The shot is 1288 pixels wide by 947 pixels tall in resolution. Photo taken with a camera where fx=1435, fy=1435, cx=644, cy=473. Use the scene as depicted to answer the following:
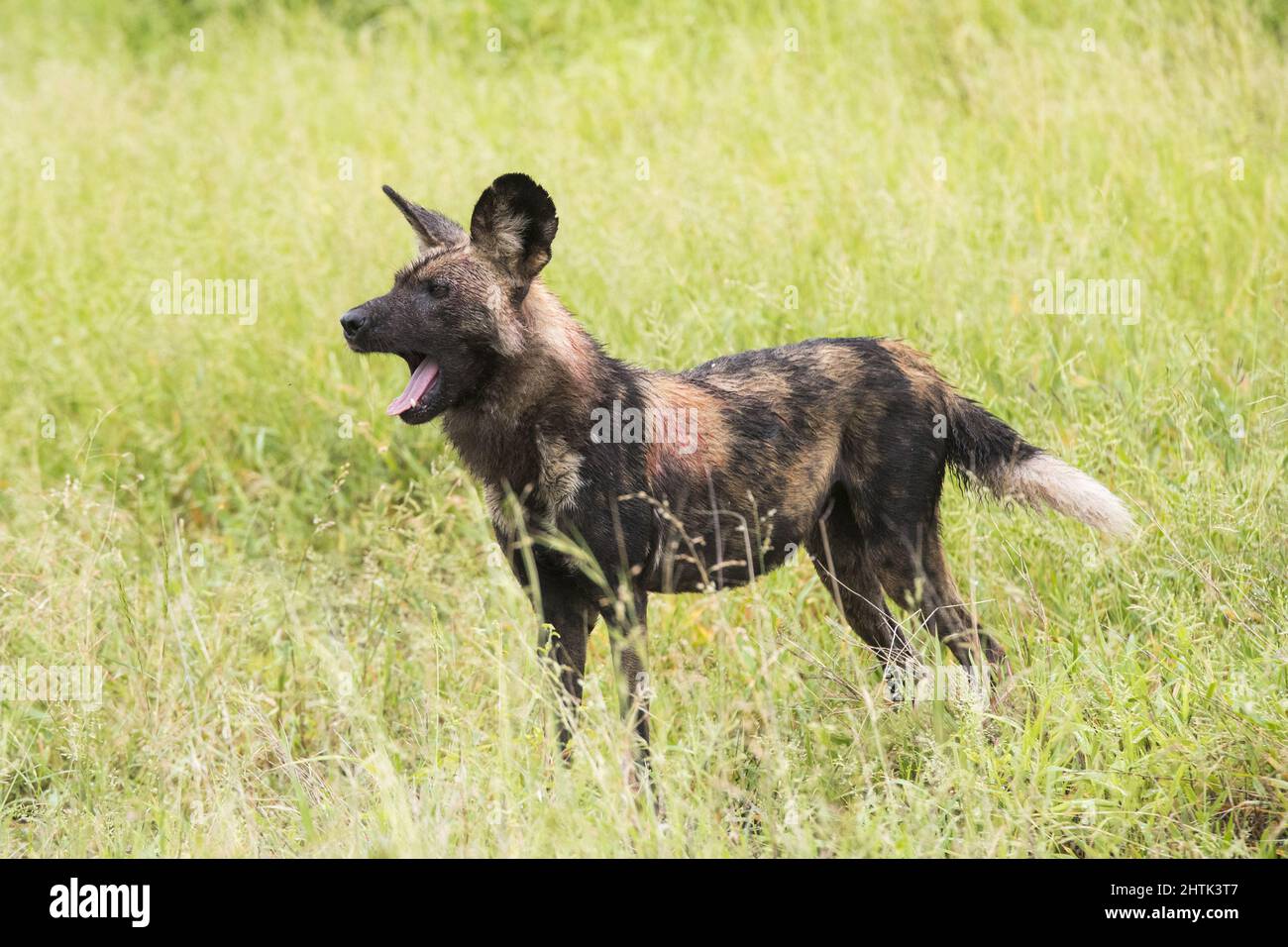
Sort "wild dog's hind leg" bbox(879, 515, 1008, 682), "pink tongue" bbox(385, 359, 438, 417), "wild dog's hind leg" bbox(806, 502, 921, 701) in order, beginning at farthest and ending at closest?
"wild dog's hind leg" bbox(806, 502, 921, 701), "wild dog's hind leg" bbox(879, 515, 1008, 682), "pink tongue" bbox(385, 359, 438, 417)

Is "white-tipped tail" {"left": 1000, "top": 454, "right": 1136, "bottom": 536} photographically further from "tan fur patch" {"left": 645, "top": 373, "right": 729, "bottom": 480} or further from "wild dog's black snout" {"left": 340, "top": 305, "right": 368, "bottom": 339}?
"wild dog's black snout" {"left": 340, "top": 305, "right": 368, "bottom": 339}

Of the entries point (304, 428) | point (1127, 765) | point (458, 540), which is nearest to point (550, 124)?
point (304, 428)

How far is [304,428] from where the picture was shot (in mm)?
5918

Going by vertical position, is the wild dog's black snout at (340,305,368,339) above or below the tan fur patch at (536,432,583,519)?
above

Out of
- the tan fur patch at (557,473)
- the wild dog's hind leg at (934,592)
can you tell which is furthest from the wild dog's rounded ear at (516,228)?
the wild dog's hind leg at (934,592)

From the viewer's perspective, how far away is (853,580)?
444 centimetres

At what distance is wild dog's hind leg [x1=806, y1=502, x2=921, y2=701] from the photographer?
14.3 feet

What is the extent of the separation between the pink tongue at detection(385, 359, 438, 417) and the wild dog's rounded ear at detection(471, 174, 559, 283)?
0.34 meters

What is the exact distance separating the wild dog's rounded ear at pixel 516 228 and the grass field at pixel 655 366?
1056 mm

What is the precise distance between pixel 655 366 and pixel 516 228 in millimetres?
1793

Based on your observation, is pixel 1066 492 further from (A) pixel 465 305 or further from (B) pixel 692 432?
(A) pixel 465 305

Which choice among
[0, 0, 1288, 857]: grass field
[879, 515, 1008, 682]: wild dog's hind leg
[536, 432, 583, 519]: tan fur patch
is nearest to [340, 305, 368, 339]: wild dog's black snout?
[536, 432, 583, 519]: tan fur patch

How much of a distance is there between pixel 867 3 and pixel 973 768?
6084 mm

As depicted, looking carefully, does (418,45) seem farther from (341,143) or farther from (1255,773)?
(1255,773)
